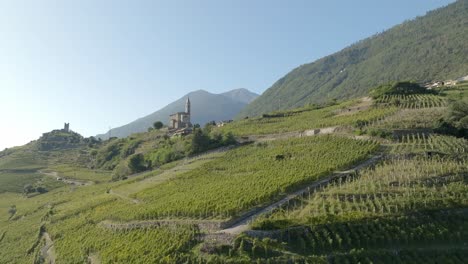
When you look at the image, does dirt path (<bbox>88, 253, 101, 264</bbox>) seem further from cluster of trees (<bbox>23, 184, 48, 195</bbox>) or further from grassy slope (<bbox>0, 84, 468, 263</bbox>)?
cluster of trees (<bbox>23, 184, 48, 195</bbox>)

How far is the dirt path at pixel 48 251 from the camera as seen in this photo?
4016 centimetres

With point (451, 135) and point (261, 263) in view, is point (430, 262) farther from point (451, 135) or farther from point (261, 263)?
point (451, 135)

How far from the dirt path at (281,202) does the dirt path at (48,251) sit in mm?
18581

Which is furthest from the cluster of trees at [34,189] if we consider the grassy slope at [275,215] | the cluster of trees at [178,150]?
the grassy slope at [275,215]

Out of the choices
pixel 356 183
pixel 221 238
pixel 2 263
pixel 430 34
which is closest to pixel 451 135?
pixel 356 183

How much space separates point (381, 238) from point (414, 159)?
593 inches

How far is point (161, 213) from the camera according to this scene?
3806 cm

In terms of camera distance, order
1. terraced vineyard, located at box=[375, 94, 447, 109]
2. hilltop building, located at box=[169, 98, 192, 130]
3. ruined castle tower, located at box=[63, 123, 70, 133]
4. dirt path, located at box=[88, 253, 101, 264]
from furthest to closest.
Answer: ruined castle tower, located at box=[63, 123, 70, 133] → hilltop building, located at box=[169, 98, 192, 130] → terraced vineyard, located at box=[375, 94, 447, 109] → dirt path, located at box=[88, 253, 101, 264]

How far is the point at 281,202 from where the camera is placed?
116 feet

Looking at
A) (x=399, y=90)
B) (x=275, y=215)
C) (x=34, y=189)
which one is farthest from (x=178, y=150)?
(x=275, y=215)

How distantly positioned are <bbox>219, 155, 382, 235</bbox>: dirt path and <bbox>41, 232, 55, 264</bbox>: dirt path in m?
18.6

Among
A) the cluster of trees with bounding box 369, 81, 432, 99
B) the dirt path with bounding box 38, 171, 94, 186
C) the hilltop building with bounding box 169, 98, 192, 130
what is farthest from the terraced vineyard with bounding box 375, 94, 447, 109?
the hilltop building with bounding box 169, 98, 192, 130

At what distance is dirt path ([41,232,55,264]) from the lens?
132 feet

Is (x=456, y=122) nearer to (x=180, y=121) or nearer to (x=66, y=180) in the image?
(x=66, y=180)
